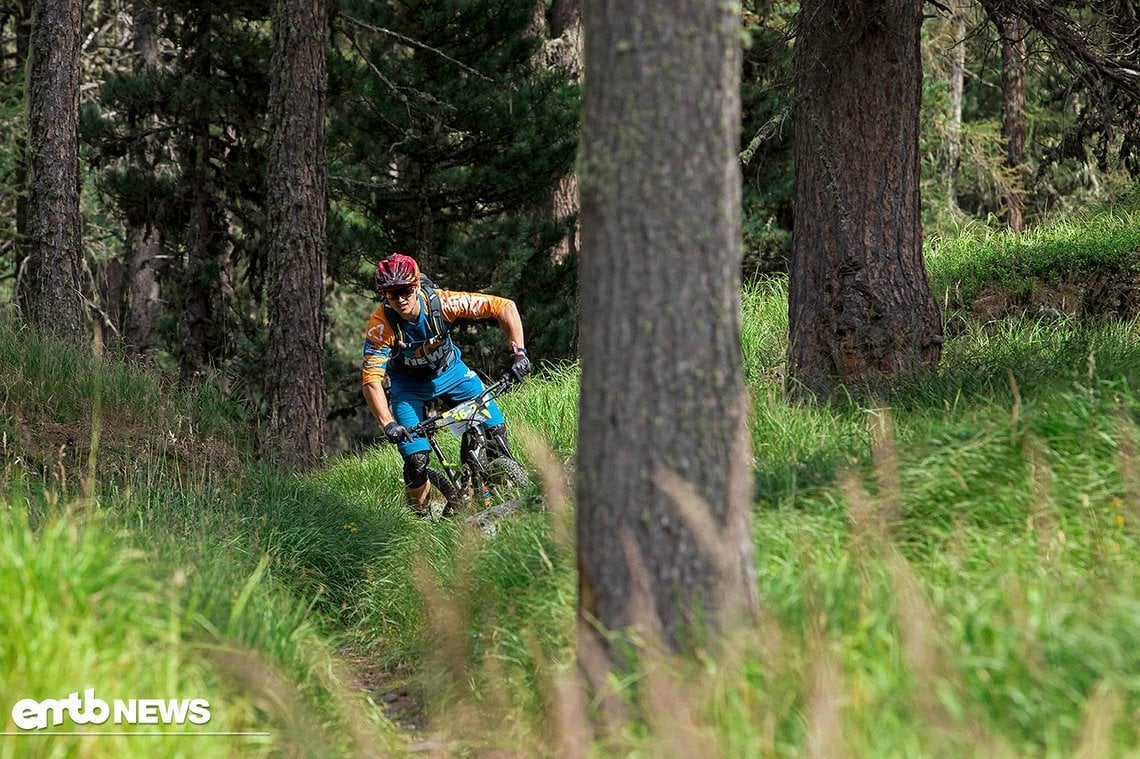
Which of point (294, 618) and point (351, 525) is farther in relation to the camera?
point (351, 525)

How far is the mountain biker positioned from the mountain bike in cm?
8

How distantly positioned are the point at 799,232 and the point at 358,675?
4.02 meters

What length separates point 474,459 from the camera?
858 cm

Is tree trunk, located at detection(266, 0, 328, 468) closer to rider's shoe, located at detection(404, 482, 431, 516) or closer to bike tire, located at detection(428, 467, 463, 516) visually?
rider's shoe, located at detection(404, 482, 431, 516)

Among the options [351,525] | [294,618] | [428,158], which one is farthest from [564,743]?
[428,158]

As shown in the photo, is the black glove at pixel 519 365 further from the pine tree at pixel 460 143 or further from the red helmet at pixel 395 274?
the pine tree at pixel 460 143

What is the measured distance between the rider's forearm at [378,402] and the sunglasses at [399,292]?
0.65 meters

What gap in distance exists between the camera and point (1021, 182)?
1941 centimetres

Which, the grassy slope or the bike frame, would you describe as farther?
the bike frame

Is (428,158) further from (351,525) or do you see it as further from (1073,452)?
(1073,452)

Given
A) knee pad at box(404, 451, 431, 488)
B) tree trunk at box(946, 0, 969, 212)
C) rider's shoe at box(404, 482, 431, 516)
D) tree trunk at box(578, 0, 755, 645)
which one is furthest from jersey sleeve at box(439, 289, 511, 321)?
tree trunk at box(946, 0, 969, 212)

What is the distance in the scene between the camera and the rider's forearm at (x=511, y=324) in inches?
332

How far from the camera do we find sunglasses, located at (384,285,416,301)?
26.9 ft

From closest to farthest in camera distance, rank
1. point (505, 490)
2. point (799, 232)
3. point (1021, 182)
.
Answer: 1. point (799, 232)
2. point (505, 490)
3. point (1021, 182)
